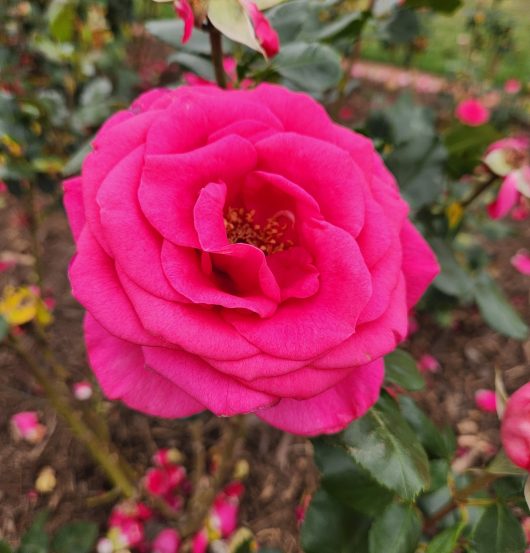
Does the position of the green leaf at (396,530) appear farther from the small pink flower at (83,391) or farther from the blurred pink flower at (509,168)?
the small pink flower at (83,391)

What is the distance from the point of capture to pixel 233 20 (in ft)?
1.62

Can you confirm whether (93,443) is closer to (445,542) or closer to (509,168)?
(445,542)

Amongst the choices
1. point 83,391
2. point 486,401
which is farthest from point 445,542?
point 486,401

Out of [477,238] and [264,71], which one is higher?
[264,71]

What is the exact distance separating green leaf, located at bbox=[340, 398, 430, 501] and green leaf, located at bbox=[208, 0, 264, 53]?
400 mm

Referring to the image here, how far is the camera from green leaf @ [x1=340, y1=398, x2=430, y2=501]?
474 millimetres

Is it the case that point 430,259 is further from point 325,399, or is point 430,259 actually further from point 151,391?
point 151,391

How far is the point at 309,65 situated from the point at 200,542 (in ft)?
3.34

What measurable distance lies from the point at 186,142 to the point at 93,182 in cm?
9

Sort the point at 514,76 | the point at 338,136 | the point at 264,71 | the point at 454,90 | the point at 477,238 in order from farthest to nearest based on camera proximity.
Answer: the point at 514,76
the point at 454,90
the point at 477,238
the point at 264,71
the point at 338,136

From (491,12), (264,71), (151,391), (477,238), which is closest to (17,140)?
(264,71)

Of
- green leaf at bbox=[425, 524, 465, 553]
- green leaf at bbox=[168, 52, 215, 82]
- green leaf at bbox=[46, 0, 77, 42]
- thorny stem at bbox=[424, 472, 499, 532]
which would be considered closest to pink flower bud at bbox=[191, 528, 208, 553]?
thorny stem at bbox=[424, 472, 499, 532]

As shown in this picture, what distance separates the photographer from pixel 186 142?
1.53ft

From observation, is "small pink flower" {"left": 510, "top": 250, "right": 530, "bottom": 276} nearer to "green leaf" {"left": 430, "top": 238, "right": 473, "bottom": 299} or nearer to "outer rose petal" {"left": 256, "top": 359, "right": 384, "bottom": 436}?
"green leaf" {"left": 430, "top": 238, "right": 473, "bottom": 299}
